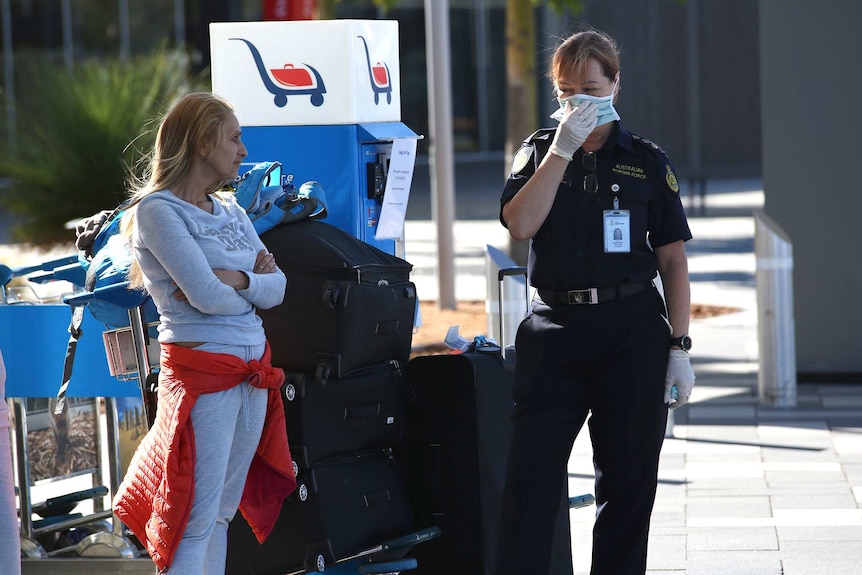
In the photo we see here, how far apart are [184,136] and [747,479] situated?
3572 mm


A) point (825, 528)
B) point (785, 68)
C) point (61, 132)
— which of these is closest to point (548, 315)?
point (825, 528)

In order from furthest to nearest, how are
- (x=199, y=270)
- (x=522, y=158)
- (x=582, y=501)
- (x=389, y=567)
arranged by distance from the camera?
(x=582, y=501) → (x=389, y=567) → (x=522, y=158) → (x=199, y=270)

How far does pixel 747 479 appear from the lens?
20.1 feet

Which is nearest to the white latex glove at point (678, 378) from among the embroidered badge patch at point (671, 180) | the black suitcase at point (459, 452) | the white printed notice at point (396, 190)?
the embroidered badge patch at point (671, 180)

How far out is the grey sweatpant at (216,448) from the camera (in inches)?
141

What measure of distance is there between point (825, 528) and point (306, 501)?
2417mm

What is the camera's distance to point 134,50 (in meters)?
26.2

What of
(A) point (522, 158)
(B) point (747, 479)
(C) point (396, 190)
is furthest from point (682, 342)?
(B) point (747, 479)

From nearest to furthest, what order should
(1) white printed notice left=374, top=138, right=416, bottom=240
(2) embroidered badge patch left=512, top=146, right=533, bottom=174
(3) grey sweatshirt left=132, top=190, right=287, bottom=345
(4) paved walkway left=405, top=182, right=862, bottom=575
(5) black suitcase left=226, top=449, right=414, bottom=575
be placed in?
(3) grey sweatshirt left=132, top=190, right=287, bottom=345, (2) embroidered badge patch left=512, top=146, right=533, bottom=174, (5) black suitcase left=226, top=449, right=414, bottom=575, (1) white printed notice left=374, top=138, right=416, bottom=240, (4) paved walkway left=405, top=182, right=862, bottom=575

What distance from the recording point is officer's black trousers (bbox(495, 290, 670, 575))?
12.3 ft

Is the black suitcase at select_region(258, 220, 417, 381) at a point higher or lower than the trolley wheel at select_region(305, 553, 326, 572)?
higher

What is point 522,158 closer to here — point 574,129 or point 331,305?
point 574,129

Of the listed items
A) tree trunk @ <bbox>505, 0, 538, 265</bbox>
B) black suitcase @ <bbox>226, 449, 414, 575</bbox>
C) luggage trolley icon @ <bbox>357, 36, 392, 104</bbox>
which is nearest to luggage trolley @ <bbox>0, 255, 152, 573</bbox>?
black suitcase @ <bbox>226, 449, 414, 575</bbox>

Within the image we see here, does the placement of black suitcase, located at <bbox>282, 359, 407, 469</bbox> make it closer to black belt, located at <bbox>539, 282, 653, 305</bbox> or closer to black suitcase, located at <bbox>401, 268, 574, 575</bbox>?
black suitcase, located at <bbox>401, 268, 574, 575</bbox>
